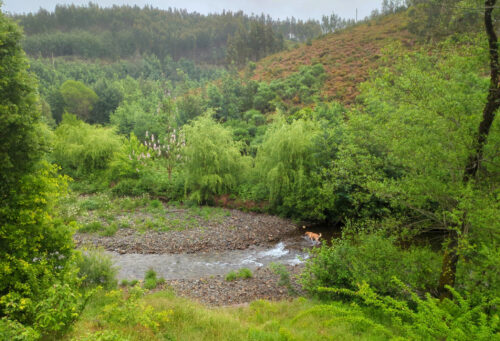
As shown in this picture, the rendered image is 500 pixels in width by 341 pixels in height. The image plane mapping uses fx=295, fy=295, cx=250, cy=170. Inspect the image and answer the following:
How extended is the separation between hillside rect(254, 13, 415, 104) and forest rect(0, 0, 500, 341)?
93 cm

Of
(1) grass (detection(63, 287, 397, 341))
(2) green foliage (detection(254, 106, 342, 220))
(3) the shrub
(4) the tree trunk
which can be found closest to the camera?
(1) grass (detection(63, 287, 397, 341))

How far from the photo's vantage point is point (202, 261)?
41.9 ft

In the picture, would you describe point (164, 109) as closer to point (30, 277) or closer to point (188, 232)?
point (188, 232)

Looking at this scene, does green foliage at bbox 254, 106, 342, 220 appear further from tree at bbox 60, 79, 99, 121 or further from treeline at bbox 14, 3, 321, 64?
treeline at bbox 14, 3, 321, 64

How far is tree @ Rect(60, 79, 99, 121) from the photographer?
3891 cm

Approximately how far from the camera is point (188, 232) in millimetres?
15352

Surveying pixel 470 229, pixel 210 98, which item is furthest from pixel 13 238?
pixel 210 98

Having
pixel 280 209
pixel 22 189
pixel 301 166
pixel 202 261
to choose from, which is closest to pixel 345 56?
pixel 301 166

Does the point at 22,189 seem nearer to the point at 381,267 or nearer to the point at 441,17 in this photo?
the point at 381,267

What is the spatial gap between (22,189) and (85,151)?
1792cm

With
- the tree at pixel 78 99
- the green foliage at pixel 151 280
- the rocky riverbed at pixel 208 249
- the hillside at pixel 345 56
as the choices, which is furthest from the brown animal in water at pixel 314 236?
the tree at pixel 78 99

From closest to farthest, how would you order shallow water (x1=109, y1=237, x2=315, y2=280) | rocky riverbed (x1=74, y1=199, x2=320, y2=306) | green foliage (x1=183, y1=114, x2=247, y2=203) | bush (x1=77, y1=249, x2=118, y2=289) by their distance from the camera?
bush (x1=77, y1=249, x2=118, y2=289)
rocky riverbed (x1=74, y1=199, x2=320, y2=306)
shallow water (x1=109, y1=237, x2=315, y2=280)
green foliage (x1=183, y1=114, x2=247, y2=203)

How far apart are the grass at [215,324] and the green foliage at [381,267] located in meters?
0.86

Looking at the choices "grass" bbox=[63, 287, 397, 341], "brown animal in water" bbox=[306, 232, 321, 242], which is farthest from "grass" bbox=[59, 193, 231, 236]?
"grass" bbox=[63, 287, 397, 341]
